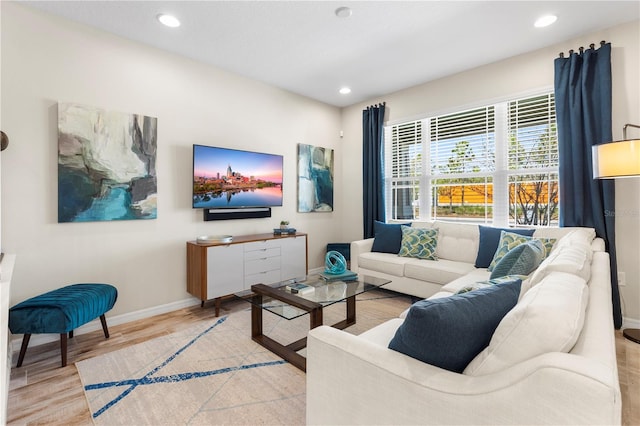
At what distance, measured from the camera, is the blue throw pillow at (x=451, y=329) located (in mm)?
965

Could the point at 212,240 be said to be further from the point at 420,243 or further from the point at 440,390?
the point at 440,390

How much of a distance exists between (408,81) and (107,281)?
409 centimetres

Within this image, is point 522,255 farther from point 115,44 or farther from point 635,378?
point 115,44

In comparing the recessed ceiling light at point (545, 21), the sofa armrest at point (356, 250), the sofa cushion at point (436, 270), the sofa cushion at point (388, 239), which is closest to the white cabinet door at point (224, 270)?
the sofa armrest at point (356, 250)

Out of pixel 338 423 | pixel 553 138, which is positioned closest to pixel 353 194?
pixel 553 138

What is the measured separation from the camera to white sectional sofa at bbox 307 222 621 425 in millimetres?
732

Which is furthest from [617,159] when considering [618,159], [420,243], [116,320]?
[116,320]

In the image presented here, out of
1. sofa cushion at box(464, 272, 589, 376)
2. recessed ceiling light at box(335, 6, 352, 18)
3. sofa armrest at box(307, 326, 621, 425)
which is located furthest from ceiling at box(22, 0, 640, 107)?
sofa armrest at box(307, 326, 621, 425)

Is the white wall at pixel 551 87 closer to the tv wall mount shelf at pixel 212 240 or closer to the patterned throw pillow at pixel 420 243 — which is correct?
the patterned throw pillow at pixel 420 243

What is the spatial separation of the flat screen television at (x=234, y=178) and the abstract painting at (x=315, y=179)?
438 millimetres

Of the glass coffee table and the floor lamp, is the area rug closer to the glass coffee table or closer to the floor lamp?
the glass coffee table

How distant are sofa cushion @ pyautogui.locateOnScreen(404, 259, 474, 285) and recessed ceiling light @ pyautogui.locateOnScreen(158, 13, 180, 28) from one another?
3182 mm

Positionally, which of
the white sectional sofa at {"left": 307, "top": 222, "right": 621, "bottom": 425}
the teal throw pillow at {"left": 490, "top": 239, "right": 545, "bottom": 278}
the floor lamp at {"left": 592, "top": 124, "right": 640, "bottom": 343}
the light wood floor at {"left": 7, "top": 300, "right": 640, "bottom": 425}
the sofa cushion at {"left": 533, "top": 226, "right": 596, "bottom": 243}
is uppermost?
the floor lamp at {"left": 592, "top": 124, "right": 640, "bottom": 343}

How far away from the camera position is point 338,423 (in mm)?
1154
